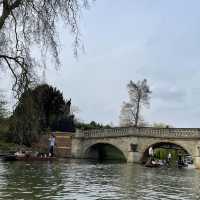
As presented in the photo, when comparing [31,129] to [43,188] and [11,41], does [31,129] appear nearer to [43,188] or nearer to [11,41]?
[11,41]

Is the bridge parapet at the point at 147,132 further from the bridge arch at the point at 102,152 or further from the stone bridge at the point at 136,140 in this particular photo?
the bridge arch at the point at 102,152

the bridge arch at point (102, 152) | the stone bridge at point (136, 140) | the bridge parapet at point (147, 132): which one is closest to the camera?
the stone bridge at point (136, 140)

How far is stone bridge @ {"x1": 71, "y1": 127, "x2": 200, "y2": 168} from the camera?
3959 centimetres

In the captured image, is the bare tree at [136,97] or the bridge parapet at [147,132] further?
the bare tree at [136,97]

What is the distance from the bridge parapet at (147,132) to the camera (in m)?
39.9

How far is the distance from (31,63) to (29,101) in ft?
3.09

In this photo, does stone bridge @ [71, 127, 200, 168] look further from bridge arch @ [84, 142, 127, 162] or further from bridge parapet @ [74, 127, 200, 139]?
bridge arch @ [84, 142, 127, 162]

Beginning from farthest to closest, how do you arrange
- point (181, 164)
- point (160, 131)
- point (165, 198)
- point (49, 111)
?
point (49, 111), point (160, 131), point (181, 164), point (165, 198)

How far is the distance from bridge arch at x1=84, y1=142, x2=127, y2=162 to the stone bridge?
0.11 meters

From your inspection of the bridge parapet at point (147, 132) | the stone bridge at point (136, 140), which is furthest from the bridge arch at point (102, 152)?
the bridge parapet at point (147, 132)

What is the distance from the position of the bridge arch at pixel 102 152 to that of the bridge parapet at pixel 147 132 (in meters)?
1.12

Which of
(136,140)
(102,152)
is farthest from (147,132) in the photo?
(102,152)

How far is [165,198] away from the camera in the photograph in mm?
14281

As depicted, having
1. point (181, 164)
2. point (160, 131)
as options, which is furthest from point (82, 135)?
point (181, 164)
